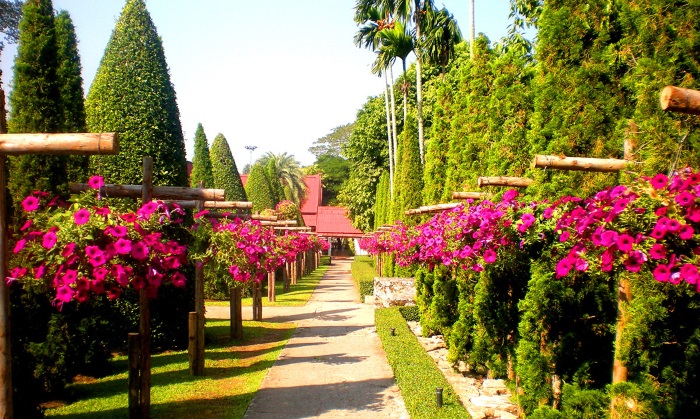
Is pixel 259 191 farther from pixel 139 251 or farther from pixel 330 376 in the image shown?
pixel 139 251

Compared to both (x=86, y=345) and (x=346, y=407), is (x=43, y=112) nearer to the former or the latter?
(x=86, y=345)

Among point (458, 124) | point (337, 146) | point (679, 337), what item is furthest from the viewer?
point (337, 146)

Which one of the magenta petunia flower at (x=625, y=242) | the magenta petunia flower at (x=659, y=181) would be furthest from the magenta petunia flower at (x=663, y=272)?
the magenta petunia flower at (x=659, y=181)

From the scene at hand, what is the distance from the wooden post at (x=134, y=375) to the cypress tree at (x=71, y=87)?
410cm

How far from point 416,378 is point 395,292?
943cm

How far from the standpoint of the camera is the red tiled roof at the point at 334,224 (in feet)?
195

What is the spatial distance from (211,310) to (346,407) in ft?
37.8

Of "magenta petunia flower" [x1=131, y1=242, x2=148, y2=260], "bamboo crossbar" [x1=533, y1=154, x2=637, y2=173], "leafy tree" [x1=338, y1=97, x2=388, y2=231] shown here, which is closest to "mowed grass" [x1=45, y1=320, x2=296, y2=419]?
"magenta petunia flower" [x1=131, y1=242, x2=148, y2=260]

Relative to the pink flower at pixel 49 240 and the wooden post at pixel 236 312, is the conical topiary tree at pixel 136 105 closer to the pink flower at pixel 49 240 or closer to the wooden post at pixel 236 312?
the wooden post at pixel 236 312

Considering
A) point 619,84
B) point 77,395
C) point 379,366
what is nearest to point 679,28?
point 619,84

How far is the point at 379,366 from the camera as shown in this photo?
33.4 ft

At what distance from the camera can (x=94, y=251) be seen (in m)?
4.79

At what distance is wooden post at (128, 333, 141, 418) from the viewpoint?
655 cm

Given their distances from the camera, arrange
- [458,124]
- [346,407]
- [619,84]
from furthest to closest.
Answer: [458,124] < [346,407] < [619,84]
